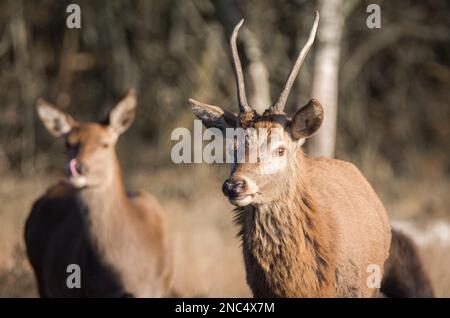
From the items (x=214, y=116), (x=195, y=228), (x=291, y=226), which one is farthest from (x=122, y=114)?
(x=195, y=228)

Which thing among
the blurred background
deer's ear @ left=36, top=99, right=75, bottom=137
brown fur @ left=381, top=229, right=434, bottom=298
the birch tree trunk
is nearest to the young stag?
brown fur @ left=381, top=229, right=434, bottom=298

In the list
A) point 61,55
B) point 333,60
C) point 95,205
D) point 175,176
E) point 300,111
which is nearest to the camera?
point 300,111

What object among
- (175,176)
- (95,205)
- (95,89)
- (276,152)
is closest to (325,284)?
(276,152)

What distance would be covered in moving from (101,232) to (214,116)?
1.76 metres

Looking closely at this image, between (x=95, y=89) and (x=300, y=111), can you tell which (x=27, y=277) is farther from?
(x=95, y=89)

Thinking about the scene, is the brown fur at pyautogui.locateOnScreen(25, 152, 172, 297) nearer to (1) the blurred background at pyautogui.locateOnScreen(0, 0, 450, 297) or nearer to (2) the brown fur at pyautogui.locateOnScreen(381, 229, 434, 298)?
(2) the brown fur at pyautogui.locateOnScreen(381, 229, 434, 298)

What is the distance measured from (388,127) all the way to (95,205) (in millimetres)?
10680

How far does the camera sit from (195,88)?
14852 mm

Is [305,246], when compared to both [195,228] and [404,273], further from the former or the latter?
[195,228]

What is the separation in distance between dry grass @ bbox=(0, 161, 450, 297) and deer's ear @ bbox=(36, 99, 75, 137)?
1729 millimetres

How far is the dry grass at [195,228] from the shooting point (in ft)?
28.6

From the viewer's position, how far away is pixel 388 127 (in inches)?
674

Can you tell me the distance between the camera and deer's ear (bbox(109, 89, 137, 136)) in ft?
25.0

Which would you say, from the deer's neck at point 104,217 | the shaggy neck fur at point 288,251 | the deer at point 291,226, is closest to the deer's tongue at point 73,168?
the deer's neck at point 104,217
